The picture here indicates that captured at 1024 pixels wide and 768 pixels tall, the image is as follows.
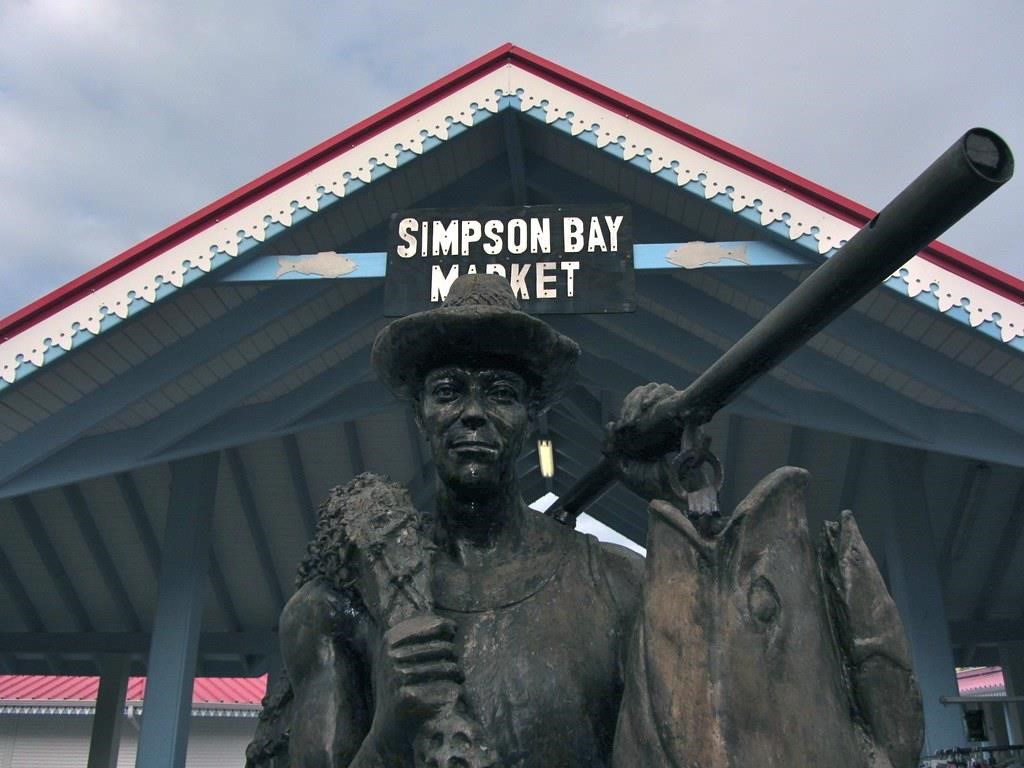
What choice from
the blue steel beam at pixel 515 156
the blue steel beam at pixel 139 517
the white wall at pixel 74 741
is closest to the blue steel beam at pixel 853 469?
the blue steel beam at pixel 515 156

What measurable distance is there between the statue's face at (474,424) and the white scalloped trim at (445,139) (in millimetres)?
5230

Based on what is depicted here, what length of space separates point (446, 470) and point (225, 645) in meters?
13.4

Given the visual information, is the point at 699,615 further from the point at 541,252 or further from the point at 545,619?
the point at 541,252

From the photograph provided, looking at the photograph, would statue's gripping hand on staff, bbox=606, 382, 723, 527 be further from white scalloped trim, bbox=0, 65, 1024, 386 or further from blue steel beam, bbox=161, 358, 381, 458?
blue steel beam, bbox=161, 358, 381, 458

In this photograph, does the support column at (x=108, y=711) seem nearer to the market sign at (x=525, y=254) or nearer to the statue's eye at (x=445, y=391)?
the market sign at (x=525, y=254)

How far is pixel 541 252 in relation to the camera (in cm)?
689

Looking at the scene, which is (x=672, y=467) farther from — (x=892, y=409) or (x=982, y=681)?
(x=982, y=681)

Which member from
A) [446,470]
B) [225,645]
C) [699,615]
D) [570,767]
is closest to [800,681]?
[699,615]

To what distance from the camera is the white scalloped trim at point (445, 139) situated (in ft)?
21.8

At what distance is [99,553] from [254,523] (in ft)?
6.53

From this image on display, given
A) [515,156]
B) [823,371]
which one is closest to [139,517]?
[515,156]

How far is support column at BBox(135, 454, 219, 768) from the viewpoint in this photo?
869 cm

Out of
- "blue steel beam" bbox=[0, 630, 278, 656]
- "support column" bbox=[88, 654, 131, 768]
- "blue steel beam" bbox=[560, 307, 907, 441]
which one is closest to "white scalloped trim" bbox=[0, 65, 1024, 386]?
"blue steel beam" bbox=[560, 307, 907, 441]

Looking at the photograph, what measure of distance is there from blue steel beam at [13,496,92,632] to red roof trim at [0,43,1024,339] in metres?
5.40
